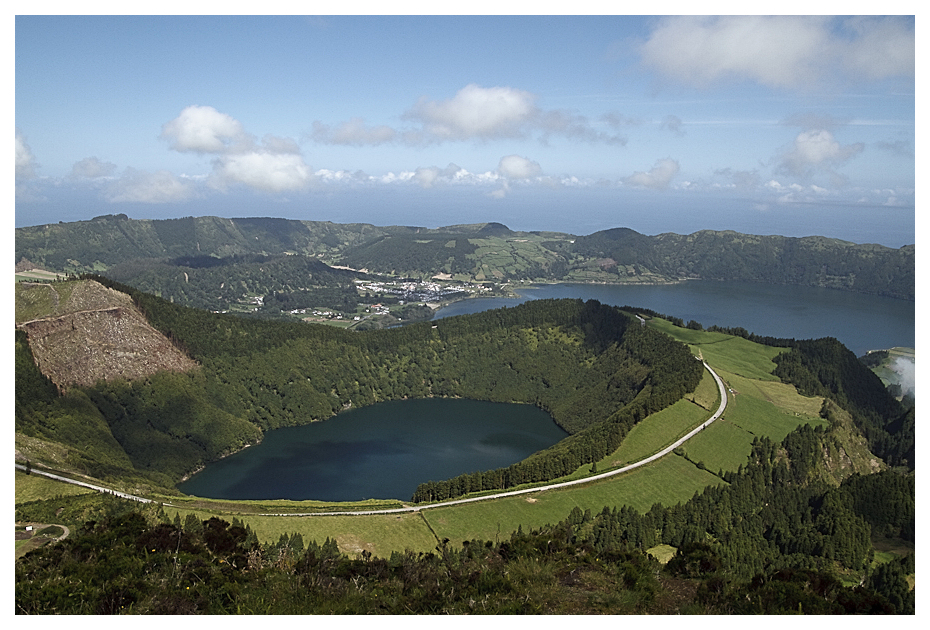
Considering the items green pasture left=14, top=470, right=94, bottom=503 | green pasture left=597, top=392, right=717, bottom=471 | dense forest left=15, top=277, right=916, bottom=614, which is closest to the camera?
dense forest left=15, top=277, right=916, bottom=614

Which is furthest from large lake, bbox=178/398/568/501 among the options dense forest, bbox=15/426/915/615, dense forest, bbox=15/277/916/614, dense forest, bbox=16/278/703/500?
dense forest, bbox=15/426/915/615

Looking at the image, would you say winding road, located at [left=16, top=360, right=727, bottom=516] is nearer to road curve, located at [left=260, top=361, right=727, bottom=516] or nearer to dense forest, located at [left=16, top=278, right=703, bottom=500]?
road curve, located at [left=260, top=361, right=727, bottom=516]

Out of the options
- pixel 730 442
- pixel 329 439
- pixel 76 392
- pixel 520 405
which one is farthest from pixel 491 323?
pixel 76 392

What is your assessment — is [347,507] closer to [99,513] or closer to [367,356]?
[99,513]

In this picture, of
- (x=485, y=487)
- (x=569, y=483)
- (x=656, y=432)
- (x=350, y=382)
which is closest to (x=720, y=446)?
(x=656, y=432)

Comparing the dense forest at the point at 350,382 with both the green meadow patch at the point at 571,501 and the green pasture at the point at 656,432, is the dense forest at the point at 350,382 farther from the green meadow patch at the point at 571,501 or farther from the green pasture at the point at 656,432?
the green meadow patch at the point at 571,501

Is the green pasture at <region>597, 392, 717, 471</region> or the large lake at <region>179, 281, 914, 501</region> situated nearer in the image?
the green pasture at <region>597, 392, 717, 471</region>
